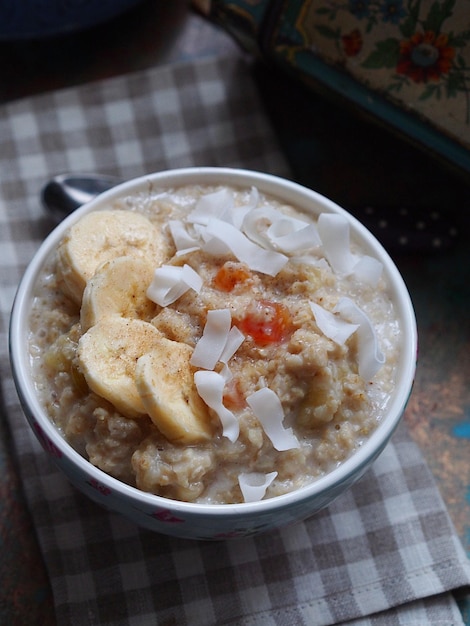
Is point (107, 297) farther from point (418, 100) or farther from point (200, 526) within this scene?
point (418, 100)

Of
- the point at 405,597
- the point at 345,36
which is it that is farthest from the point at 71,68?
the point at 405,597

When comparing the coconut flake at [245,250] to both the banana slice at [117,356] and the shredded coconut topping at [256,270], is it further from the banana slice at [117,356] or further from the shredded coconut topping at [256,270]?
the banana slice at [117,356]

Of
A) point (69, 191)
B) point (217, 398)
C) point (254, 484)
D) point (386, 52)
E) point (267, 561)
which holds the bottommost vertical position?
point (267, 561)

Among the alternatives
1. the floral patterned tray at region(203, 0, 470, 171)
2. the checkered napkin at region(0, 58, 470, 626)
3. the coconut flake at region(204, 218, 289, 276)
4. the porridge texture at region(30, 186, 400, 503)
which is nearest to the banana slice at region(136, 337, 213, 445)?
the porridge texture at region(30, 186, 400, 503)

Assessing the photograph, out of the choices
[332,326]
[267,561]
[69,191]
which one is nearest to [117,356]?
[332,326]

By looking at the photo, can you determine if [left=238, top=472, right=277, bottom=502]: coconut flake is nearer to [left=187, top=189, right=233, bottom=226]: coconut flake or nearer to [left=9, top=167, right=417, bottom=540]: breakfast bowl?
[left=9, top=167, right=417, bottom=540]: breakfast bowl

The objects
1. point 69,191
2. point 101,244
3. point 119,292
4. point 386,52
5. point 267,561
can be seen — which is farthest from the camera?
point 69,191

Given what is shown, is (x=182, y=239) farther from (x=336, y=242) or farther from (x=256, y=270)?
(x=336, y=242)
